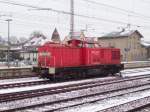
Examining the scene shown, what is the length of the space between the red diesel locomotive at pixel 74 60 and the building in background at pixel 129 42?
51852mm

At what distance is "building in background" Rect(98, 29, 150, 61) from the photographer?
80625mm

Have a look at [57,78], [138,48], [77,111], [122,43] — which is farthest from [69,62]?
[138,48]

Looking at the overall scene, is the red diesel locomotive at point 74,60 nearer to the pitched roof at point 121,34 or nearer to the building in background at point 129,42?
the building in background at point 129,42

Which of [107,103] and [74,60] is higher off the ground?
[74,60]

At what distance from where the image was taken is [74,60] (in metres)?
23.9

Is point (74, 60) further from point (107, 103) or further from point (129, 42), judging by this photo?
point (129, 42)

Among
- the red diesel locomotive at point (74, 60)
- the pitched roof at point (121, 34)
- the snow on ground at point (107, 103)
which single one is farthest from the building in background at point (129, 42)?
the snow on ground at point (107, 103)

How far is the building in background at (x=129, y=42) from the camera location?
80.6 meters

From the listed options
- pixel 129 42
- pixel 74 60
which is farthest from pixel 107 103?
pixel 129 42

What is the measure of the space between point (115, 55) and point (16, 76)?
8.53m

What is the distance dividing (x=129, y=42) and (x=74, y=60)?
59.1 m

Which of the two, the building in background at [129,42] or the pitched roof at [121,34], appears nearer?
the building in background at [129,42]

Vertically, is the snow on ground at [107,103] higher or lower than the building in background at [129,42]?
lower

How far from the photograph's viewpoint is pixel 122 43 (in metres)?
81.8
